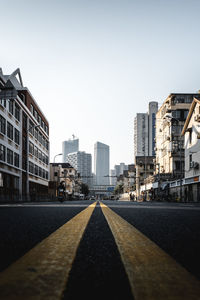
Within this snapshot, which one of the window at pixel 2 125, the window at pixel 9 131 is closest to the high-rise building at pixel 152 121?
the window at pixel 9 131

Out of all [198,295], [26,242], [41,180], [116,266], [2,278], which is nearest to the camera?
[198,295]

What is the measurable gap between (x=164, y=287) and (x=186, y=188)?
1876 inches

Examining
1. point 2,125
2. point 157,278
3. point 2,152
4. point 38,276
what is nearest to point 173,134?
point 2,125

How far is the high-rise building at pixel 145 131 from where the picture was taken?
18188cm

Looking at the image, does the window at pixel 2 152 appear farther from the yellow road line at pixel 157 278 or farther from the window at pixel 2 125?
the yellow road line at pixel 157 278

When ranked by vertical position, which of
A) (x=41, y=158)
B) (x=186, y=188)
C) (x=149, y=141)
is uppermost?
(x=149, y=141)

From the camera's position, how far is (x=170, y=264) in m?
1.71

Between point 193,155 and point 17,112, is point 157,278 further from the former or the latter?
point 17,112

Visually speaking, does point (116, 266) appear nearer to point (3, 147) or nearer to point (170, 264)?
point (170, 264)

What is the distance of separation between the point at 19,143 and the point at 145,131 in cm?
15065

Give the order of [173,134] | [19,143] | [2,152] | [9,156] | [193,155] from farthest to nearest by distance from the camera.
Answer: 1. [173,134]
2. [19,143]
3. [193,155]
4. [9,156]
5. [2,152]

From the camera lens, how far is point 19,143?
43781 mm

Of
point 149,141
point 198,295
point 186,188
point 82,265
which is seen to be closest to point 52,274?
point 82,265

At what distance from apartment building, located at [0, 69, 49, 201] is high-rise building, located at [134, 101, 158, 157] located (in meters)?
125
